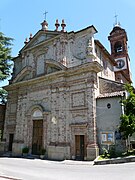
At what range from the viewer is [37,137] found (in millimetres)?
19234

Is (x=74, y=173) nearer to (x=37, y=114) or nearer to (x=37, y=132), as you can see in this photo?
(x=37, y=132)

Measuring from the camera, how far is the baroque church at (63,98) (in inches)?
623

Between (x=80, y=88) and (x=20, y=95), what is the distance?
28.5 feet

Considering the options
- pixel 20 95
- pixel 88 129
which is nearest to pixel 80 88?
pixel 88 129

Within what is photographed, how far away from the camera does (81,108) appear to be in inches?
658

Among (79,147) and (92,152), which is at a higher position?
(79,147)

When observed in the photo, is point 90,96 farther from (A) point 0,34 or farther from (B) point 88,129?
(A) point 0,34

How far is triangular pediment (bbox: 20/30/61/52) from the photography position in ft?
69.1

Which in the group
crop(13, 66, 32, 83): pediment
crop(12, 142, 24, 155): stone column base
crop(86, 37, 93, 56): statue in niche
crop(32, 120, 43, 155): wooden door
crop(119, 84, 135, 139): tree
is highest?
crop(86, 37, 93, 56): statue in niche

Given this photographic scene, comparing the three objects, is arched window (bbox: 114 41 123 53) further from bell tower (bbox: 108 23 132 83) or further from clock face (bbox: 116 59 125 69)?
clock face (bbox: 116 59 125 69)

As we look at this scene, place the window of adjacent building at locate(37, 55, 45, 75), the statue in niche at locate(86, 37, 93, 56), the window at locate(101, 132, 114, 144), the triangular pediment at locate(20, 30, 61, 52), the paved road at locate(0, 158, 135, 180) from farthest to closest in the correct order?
the window of adjacent building at locate(37, 55, 45, 75) < the triangular pediment at locate(20, 30, 61, 52) < the statue in niche at locate(86, 37, 93, 56) < the window at locate(101, 132, 114, 144) < the paved road at locate(0, 158, 135, 180)

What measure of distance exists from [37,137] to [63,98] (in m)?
5.22

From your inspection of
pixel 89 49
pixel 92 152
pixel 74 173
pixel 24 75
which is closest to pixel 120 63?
pixel 89 49

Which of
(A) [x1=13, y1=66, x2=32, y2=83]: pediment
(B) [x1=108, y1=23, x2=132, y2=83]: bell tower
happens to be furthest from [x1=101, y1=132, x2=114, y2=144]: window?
(B) [x1=108, y1=23, x2=132, y2=83]: bell tower
